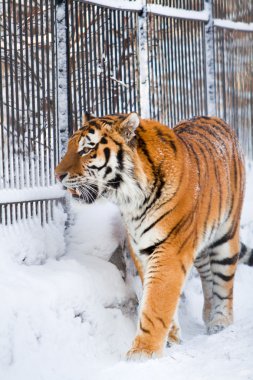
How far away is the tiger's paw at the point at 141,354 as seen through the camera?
477 centimetres

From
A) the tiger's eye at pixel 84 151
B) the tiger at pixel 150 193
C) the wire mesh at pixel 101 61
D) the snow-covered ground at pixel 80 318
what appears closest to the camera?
the snow-covered ground at pixel 80 318

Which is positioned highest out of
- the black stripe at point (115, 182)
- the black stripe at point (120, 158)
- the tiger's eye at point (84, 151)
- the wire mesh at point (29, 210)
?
the tiger's eye at point (84, 151)

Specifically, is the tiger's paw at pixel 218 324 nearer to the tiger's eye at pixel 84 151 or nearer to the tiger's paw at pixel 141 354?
the tiger's paw at pixel 141 354

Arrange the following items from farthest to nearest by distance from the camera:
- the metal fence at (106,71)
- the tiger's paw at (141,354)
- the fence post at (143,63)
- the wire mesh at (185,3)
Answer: the wire mesh at (185,3) → the fence post at (143,63) → the metal fence at (106,71) → the tiger's paw at (141,354)

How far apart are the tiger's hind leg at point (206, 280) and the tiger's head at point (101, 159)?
1707 mm

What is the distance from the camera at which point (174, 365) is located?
4.57 metres

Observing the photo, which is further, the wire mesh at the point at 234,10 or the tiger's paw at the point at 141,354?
the wire mesh at the point at 234,10

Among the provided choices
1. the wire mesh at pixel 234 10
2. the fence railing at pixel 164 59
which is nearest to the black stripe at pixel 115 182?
the fence railing at pixel 164 59

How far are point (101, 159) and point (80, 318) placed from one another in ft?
3.63

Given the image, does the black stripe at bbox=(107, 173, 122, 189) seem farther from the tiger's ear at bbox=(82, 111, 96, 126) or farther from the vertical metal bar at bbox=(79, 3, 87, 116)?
the vertical metal bar at bbox=(79, 3, 87, 116)

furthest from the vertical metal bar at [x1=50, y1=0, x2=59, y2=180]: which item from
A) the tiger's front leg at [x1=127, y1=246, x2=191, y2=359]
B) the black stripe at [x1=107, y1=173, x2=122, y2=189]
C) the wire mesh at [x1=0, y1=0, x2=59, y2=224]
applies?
the tiger's front leg at [x1=127, y1=246, x2=191, y2=359]

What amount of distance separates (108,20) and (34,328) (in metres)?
3.33

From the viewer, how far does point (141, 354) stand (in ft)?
15.7

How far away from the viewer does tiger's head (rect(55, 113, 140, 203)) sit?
16.6ft
